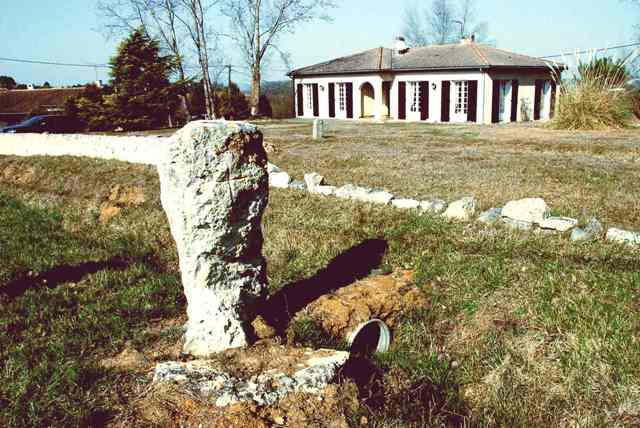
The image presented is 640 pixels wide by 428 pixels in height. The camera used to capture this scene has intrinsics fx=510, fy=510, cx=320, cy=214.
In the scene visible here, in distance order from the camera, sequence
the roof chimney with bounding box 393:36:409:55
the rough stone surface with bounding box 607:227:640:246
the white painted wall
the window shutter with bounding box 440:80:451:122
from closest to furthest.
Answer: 1. the rough stone surface with bounding box 607:227:640:246
2. the white painted wall
3. the window shutter with bounding box 440:80:451:122
4. the roof chimney with bounding box 393:36:409:55

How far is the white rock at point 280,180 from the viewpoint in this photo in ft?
28.6

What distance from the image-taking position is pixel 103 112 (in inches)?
883

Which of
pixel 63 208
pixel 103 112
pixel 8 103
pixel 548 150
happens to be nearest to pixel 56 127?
pixel 103 112

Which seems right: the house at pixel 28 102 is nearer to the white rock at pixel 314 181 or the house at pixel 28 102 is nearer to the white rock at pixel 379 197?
the white rock at pixel 314 181

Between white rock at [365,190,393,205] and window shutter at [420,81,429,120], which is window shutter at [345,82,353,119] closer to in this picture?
window shutter at [420,81,429,120]

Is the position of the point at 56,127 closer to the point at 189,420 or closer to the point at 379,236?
the point at 379,236

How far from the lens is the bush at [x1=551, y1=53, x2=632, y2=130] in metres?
15.3

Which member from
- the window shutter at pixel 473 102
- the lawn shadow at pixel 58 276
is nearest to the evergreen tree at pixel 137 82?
the window shutter at pixel 473 102

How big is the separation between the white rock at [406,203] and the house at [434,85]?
666 inches

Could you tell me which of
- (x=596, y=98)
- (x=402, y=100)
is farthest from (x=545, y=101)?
(x=596, y=98)

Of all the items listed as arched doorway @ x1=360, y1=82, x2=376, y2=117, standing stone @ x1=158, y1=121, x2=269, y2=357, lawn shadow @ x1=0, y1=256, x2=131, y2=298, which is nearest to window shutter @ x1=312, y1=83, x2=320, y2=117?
arched doorway @ x1=360, y1=82, x2=376, y2=117

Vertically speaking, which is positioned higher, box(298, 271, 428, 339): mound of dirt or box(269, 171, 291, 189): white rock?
box(269, 171, 291, 189): white rock

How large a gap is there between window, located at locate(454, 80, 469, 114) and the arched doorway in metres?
5.60

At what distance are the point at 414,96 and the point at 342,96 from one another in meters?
4.47
